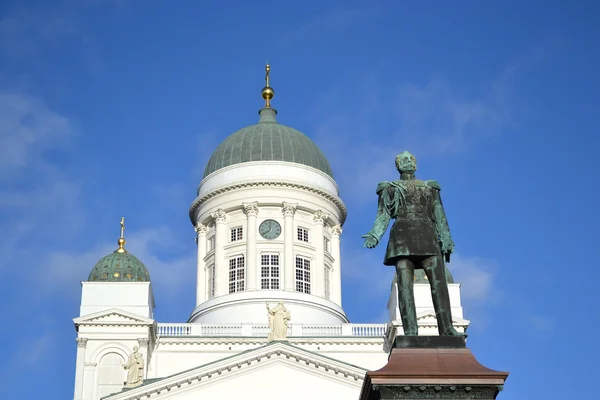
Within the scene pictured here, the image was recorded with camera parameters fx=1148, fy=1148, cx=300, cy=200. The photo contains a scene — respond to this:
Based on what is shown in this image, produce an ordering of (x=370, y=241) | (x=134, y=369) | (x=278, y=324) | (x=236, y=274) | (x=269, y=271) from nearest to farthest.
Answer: (x=370, y=241)
(x=134, y=369)
(x=278, y=324)
(x=269, y=271)
(x=236, y=274)

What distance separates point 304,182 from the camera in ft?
224

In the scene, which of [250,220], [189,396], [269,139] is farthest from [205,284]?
[189,396]

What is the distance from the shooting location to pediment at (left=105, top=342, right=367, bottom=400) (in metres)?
51.5

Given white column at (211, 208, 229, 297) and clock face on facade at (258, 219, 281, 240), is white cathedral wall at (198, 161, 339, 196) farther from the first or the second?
clock face on facade at (258, 219, 281, 240)

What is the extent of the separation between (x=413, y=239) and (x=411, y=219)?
30 centimetres

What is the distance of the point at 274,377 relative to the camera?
5225cm

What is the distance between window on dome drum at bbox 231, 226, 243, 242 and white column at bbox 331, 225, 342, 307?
578 cm

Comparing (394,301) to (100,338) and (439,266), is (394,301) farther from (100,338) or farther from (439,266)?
(439,266)

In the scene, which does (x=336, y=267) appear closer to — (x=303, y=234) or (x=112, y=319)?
(x=303, y=234)

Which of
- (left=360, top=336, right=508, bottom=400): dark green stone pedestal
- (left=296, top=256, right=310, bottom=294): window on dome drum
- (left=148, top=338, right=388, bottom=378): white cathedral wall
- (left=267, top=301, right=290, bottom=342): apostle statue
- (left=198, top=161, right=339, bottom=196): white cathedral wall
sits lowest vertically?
(left=360, top=336, right=508, bottom=400): dark green stone pedestal

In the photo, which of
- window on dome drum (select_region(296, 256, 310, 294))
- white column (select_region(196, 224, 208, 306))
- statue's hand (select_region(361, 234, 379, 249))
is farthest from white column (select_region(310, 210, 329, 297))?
statue's hand (select_region(361, 234, 379, 249))

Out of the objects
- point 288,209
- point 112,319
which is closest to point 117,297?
point 112,319

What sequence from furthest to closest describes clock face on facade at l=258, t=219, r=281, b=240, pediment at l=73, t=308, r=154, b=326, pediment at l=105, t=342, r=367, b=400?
clock face on facade at l=258, t=219, r=281, b=240, pediment at l=73, t=308, r=154, b=326, pediment at l=105, t=342, r=367, b=400

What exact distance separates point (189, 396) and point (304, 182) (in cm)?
2013
